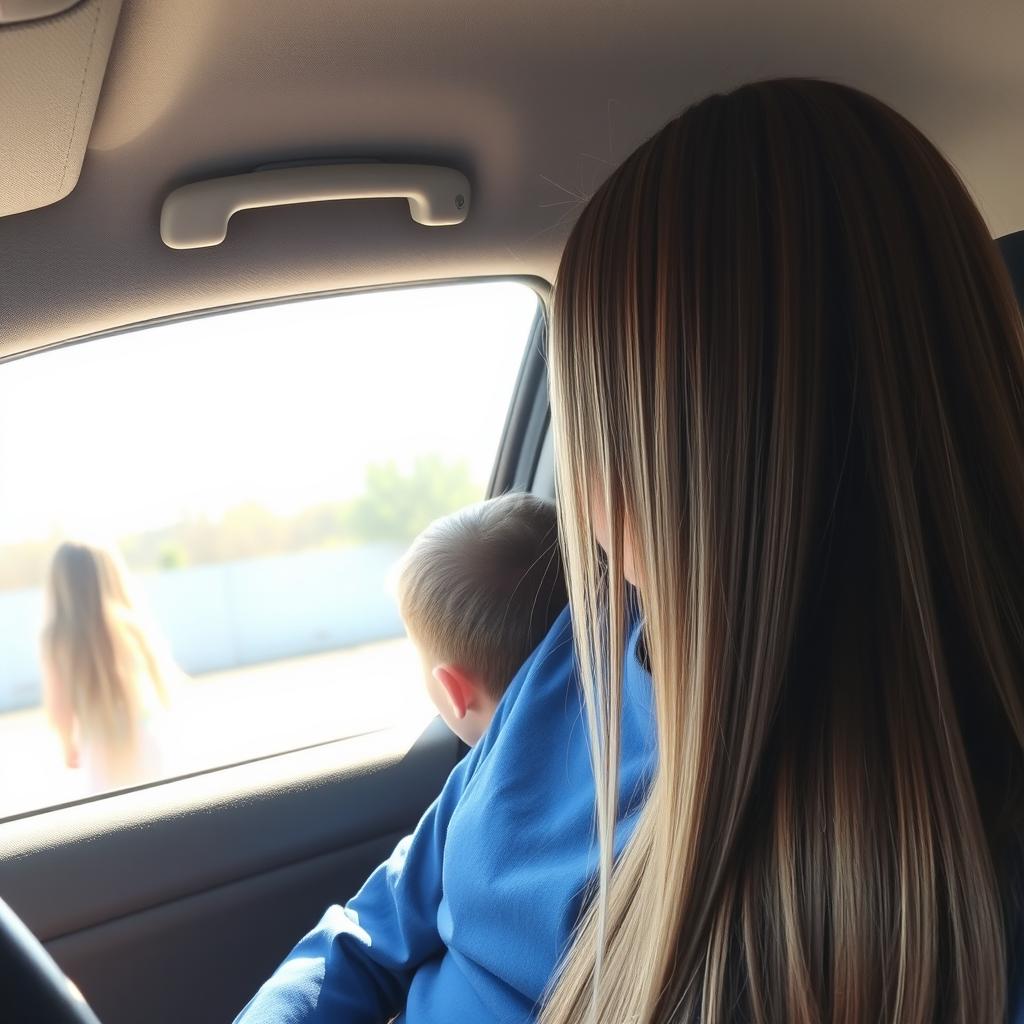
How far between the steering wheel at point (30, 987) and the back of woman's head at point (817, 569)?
446 millimetres

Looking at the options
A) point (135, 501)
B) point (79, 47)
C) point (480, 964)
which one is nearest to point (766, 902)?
point (480, 964)

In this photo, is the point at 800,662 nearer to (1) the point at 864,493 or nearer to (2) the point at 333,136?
(1) the point at 864,493

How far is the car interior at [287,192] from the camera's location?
1207 millimetres

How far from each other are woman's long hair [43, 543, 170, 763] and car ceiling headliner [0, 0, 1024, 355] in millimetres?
1540

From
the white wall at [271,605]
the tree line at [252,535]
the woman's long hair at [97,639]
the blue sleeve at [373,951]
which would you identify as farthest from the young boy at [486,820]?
the white wall at [271,605]

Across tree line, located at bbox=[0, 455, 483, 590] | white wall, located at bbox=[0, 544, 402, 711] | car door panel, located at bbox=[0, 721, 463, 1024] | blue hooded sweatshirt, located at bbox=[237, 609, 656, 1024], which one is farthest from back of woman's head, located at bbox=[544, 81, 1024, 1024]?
white wall, located at bbox=[0, 544, 402, 711]

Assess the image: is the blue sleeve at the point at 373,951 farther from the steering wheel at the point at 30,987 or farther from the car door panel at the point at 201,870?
the car door panel at the point at 201,870

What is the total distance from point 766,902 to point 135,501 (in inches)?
332

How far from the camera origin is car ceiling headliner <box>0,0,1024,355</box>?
1226 mm

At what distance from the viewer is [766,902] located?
2.72ft

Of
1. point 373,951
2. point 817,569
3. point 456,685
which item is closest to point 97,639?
point 456,685

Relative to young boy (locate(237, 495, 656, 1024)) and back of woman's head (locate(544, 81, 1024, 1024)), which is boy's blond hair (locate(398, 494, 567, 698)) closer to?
young boy (locate(237, 495, 656, 1024))

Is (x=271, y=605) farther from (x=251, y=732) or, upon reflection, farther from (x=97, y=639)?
(x=251, y=732)

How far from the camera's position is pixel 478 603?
1.57 metres
